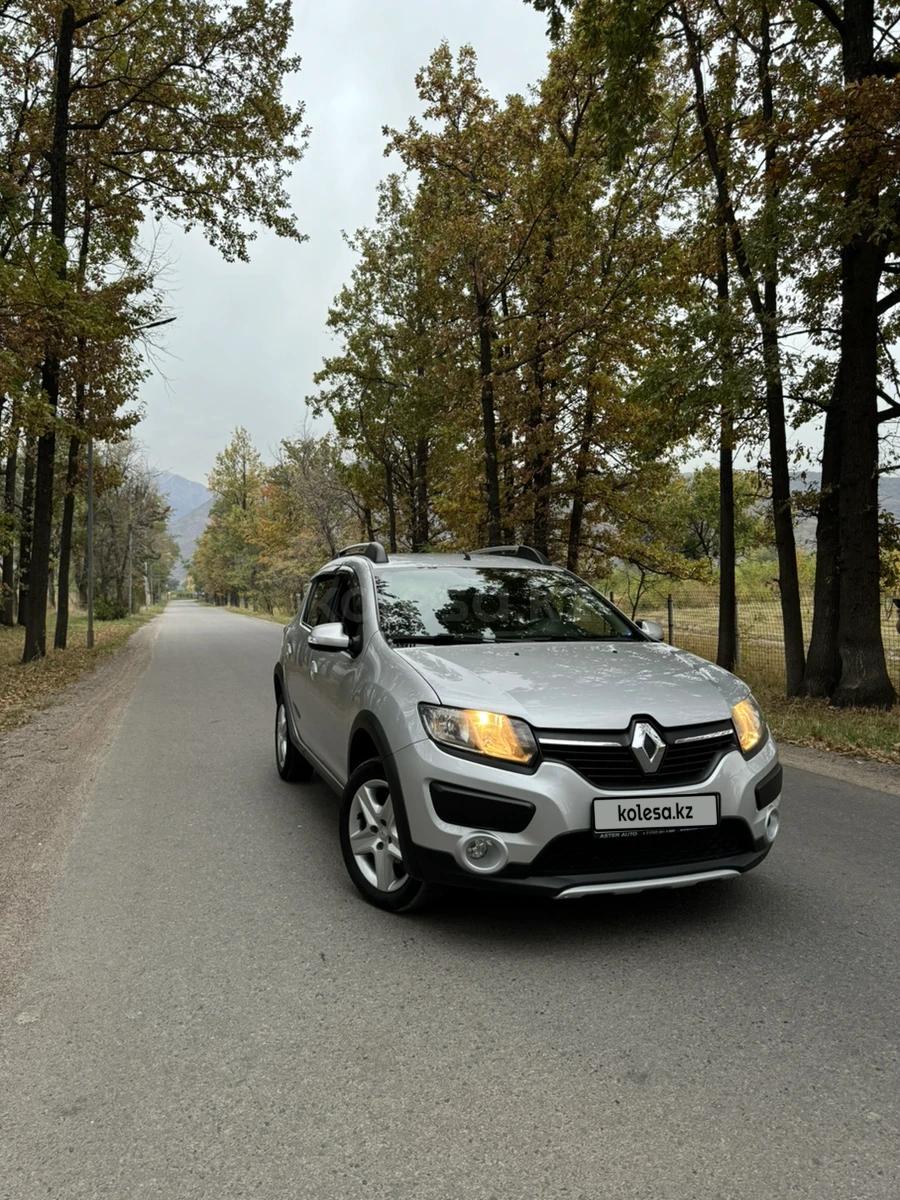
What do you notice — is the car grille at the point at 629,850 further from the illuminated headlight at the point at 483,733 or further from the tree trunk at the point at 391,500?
the tree trunk at the point at 391,500

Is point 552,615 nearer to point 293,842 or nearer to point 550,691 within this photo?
point 550,691

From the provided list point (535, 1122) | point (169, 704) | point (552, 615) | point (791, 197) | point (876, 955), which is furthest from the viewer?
point (169, 704)

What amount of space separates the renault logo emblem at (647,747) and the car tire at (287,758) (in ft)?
11.0

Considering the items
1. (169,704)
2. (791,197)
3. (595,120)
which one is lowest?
(169,704)

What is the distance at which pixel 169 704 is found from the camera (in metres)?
10.8

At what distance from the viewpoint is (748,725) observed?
11.6 ft

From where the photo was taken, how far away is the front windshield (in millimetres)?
4352

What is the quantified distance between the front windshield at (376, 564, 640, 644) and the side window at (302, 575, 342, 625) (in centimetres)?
74

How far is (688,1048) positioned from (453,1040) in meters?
0.79

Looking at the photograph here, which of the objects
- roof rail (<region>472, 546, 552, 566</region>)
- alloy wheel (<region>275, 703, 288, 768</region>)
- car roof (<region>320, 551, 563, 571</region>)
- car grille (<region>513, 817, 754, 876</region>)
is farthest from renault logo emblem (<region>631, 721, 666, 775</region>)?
alloy wheel (<region>275, 703, 288, 768</region>)

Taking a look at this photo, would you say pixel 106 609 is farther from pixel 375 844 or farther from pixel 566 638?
pixel 375 844

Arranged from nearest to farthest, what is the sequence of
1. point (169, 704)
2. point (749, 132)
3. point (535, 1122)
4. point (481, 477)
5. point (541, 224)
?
point (535, 1122) → point (749, 132) → point (169, 704) → point (541, 224) → point (481, 477)

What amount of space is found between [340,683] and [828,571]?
328 inches

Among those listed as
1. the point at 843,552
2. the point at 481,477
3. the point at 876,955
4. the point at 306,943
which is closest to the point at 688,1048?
the point at 876,955
